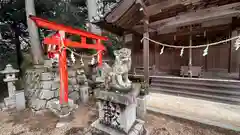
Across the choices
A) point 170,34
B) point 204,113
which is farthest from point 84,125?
point 170,34

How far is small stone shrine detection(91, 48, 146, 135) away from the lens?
7.16 ft

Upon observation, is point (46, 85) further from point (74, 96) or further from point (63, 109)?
point (63, 109)

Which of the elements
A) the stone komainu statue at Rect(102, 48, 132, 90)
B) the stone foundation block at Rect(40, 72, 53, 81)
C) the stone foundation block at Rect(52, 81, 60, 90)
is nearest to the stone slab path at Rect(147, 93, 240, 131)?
the stone komainu statue at Rect(102, 48, 132, 90)

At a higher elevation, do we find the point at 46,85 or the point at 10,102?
the point at 46,85

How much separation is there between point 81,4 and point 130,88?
35.4ft

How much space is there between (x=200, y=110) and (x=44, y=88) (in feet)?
18.4

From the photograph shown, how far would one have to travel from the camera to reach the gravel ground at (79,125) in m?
2.77

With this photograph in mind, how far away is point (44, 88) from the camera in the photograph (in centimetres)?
438

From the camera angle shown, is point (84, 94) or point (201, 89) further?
point (84, 94)

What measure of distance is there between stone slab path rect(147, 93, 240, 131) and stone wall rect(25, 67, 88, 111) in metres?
3.27

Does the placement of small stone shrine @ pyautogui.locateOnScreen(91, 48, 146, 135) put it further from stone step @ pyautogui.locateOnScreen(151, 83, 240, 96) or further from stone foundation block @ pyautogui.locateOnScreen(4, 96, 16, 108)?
stone foundation block @ pyautogui.locateOnScreen(4, 96, 16, 108)

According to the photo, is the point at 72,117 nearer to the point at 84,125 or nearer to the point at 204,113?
the point at 84,125

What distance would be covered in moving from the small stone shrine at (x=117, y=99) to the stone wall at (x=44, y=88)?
2.61m

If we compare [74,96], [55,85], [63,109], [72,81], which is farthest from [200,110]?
[55,85]
